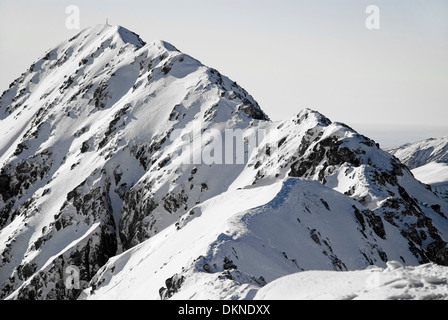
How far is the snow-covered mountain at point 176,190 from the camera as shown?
52.3m

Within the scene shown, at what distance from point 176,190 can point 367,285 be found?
2987 inches

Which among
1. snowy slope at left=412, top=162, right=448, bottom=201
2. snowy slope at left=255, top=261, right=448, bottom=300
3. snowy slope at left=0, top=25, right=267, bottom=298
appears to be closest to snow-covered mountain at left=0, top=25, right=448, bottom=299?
snowy slope at left=0, top=25, right=267, bottom=298

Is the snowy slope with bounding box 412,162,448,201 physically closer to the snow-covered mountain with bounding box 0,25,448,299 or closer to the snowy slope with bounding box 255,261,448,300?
the snow-covered mountain with bounding box 0,25,448,299

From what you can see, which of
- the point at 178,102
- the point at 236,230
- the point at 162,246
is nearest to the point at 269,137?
the point at 178,102

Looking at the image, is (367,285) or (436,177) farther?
(436,177)

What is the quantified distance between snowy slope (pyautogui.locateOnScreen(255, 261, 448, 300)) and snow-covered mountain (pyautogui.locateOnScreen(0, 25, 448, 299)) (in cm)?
318

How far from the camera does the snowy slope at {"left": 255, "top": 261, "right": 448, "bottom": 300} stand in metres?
24.6

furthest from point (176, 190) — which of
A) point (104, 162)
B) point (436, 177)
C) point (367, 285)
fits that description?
point (367, 285)

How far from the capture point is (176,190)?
100 metres

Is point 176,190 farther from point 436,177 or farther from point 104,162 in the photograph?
point 436,177

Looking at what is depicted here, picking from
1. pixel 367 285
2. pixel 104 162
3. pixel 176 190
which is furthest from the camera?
pixel 104 162

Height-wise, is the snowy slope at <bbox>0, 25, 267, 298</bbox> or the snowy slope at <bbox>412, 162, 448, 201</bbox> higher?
the snowy slope at <bbox>0, 25, 267, 298</bbox>

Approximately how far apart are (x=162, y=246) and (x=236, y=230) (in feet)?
61.1

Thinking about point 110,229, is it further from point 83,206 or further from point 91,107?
point 91,107
